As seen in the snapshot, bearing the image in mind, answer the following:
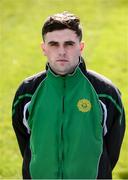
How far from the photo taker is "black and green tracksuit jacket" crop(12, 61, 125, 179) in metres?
5.35

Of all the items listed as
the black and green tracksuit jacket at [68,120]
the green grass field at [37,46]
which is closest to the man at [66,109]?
the black and green tracksuit jacket at [68,120]

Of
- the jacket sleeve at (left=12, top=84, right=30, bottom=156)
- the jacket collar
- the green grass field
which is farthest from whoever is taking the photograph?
the green grass field

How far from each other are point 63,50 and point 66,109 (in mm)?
553

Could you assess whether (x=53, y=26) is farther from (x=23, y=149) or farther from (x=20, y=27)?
(x=20, y=27)

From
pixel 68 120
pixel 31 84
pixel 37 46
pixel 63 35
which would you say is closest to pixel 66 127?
pixel 68 120

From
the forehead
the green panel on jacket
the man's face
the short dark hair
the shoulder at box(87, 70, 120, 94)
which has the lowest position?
the green panel on jacket

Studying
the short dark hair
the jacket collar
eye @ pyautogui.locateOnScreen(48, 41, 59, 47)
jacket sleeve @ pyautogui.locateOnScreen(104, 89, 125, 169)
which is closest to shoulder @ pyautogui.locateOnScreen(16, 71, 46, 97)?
the jacket collar

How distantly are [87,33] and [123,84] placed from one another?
13.5 ft

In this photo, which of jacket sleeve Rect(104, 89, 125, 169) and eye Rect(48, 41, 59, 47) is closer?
eye Rect(48, 41, 59, 47)

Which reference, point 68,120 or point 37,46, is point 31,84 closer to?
point 68,120

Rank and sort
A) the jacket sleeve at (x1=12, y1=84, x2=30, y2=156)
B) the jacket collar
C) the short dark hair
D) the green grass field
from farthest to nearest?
the green grass field
the jacket sleeve at (x1=12, y1=84, x2=30, y2=156)
the jacket collar
the short dark hair

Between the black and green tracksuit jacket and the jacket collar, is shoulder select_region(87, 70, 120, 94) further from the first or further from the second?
the jacket collar

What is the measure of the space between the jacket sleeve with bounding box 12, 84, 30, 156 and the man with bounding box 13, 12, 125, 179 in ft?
0.04

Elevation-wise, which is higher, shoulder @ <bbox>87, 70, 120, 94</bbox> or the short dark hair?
the short dark hair
